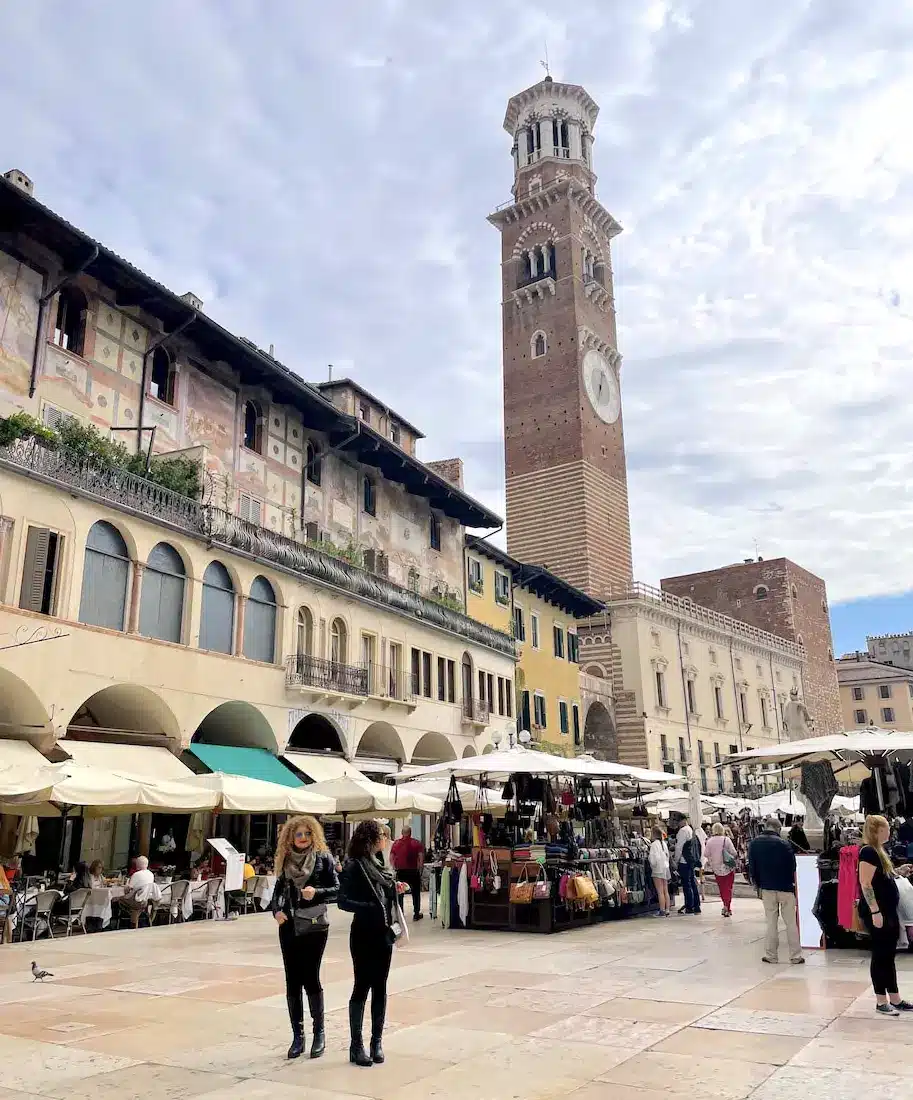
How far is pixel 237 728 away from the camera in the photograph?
22.0 meters

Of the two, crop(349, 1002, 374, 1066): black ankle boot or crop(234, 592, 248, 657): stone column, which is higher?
crop(234, 592, 248, 657): stone column

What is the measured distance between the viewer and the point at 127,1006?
8062 mm

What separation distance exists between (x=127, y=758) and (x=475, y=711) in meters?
14.4

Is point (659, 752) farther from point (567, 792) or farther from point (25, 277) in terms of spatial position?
point (25, 277)

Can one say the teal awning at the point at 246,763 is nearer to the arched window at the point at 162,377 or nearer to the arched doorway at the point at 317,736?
the arched doorway at the point at 317,736

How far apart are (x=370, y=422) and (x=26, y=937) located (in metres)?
19.7

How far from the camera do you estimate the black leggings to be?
23.8 feet

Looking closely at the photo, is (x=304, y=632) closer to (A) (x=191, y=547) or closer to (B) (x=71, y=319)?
(A) (x=191, y=547)

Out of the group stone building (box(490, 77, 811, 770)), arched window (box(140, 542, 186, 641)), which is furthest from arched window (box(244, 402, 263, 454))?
stone building (box(490, 77, 811, 770))

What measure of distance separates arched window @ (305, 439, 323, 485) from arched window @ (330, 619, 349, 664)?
4.11m

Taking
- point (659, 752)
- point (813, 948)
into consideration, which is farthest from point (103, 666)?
point (659, 752)

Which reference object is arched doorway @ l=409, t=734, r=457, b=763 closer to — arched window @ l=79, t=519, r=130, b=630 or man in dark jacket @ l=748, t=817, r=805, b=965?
arched window @ l=79, t=519, r=130, b=630

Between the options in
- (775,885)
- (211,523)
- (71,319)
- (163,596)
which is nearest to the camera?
(775,885)

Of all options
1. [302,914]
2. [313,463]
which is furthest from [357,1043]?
[313,463]
